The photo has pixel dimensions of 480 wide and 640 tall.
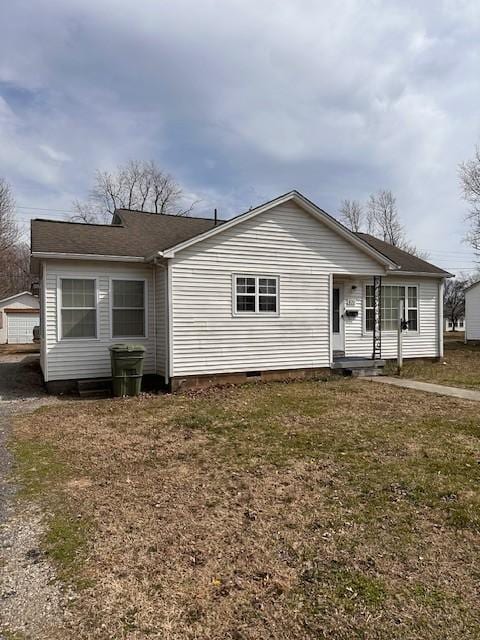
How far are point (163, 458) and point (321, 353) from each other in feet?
24.3

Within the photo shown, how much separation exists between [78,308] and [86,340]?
0.77m

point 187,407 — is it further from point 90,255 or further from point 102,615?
point 102,615

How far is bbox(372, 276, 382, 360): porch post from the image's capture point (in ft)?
44.0

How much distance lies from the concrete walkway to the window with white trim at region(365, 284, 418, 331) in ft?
8.56

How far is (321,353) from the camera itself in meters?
12.2

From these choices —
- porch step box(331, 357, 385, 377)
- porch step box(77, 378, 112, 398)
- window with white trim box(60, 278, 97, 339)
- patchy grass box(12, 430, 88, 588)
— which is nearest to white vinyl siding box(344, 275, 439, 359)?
porch step box(331, 357, 385, 377)

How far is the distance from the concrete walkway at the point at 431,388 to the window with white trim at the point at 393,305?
8.56ft

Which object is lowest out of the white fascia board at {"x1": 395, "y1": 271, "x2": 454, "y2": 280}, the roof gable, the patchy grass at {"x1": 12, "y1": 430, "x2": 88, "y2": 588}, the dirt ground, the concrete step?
the patchy grass at {"x1": 12, "y1": 430, "x2": 88, "y2": 588}

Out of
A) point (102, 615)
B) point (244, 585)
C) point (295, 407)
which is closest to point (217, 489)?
point (244, 585)

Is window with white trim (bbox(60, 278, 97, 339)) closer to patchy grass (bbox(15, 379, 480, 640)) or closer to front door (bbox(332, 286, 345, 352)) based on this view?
patchy grass (bbox(15, 379, 480, 640))

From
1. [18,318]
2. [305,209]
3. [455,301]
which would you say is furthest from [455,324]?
[305,209]

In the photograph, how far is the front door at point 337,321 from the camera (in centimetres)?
1358

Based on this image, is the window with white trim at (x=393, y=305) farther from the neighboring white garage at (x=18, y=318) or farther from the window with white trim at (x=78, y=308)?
the neighboring white garage at (x=18, y=318)

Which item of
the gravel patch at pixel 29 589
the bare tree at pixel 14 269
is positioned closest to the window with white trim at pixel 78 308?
the gravel patch at pixel 29 589
